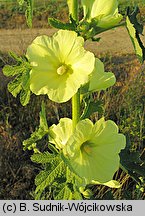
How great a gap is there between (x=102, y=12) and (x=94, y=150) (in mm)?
368

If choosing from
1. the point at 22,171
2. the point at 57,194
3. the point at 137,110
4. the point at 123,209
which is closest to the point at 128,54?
the point at 137,110

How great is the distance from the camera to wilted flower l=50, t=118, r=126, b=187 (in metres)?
1.19

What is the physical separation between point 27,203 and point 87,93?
57cm

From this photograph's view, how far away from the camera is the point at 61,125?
4.51 feet

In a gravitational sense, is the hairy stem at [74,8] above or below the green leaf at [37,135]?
above

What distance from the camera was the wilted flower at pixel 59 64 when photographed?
1145 mm

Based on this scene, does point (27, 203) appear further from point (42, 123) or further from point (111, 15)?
point (111, 15)

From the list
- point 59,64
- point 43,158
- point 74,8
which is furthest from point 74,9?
point 43,158

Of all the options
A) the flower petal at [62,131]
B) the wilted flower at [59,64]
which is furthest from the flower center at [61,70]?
the flower petal at [62,131]

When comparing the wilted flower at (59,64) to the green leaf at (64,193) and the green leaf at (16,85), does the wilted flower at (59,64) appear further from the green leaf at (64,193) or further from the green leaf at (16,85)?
the green leaf at (64,193)

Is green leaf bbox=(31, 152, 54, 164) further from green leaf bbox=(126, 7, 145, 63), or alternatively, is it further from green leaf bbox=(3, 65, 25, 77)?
green leaf bbox=(126, 7, 145, 63)

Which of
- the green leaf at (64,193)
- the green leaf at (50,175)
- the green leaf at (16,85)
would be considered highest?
the green leaf at (16,85)

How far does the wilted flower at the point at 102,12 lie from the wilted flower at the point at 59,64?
4.7 inches

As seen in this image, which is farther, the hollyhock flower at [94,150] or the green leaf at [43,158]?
the green leaf at [43,158]
